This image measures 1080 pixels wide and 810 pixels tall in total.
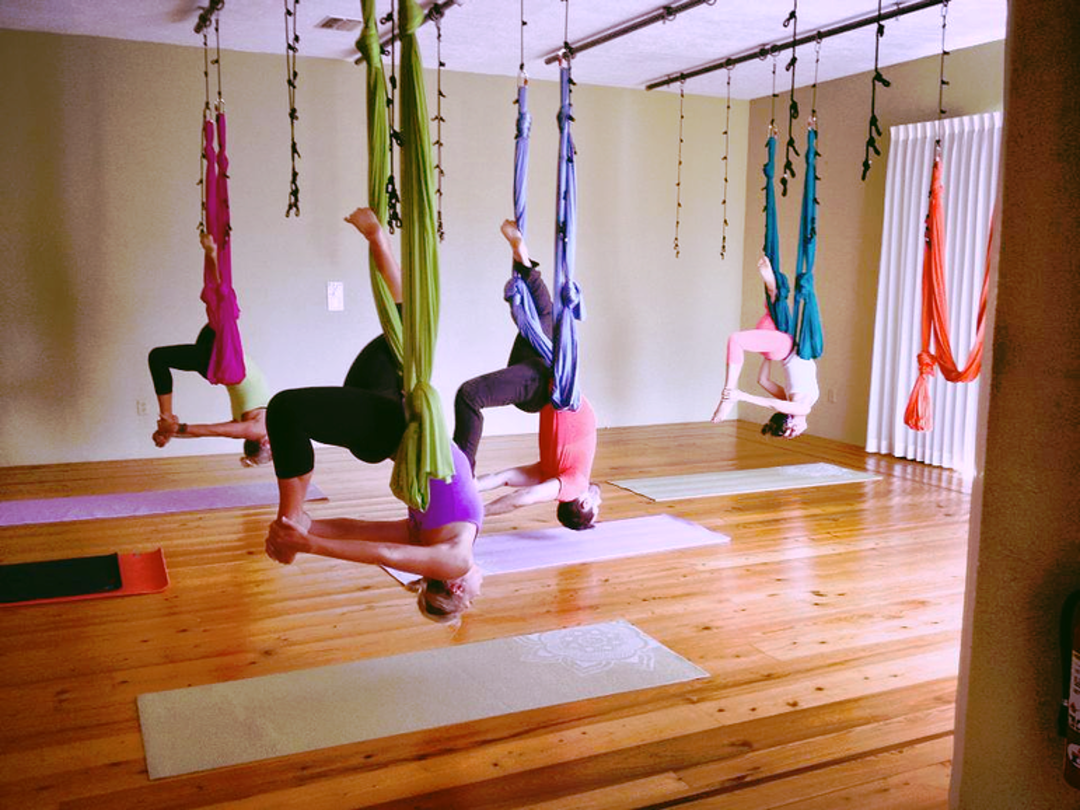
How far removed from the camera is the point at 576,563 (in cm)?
409

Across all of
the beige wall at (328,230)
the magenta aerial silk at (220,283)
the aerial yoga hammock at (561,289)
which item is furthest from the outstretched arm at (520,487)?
the beige wall at (328,230)

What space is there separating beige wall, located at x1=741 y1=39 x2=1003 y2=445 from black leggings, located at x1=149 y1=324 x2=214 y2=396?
427 cm

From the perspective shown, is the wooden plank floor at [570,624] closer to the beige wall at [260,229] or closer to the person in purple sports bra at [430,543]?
the person in purple sports bra at [430,543]

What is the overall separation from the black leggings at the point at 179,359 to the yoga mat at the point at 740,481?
2391 mm

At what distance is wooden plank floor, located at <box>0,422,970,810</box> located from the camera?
2.30 meters

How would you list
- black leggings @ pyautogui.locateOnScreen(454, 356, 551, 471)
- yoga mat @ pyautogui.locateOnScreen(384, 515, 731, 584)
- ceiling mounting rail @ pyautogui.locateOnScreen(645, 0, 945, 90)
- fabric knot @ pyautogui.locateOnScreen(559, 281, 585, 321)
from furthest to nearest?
→ 1. ceiling mounting rail @ pyautogui.locateOnScreen(645, 0, 945, 90)
2. yoga mat @ pyautogui.locateOnScreen(384, 515, 731, 584)
3. black leggings @ pyautogui.locateOnScreen(454, 356, 551, 471)
4. fabric knot @ pyautogui.locateOnScreen(559, 281, 585, 321)

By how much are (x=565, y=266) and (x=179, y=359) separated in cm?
226

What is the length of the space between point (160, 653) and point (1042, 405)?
8.57ft

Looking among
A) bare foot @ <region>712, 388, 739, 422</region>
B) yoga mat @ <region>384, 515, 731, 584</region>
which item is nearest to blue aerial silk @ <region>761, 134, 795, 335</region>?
bare foot @ <region>712, 388, 739, 422</region>

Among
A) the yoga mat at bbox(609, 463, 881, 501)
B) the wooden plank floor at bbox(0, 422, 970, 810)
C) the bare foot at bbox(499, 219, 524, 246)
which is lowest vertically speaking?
the wooden plank floor at bbox(0, 422, 970, 810)

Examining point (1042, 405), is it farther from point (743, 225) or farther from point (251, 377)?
point (743, 225)

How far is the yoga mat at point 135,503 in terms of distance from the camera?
4.73 meters

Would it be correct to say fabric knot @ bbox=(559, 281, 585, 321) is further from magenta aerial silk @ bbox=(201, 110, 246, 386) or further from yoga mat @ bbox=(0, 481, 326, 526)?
yoga mat @ bbox=(0, 481, 326, 526)

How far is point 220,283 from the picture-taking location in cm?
440
